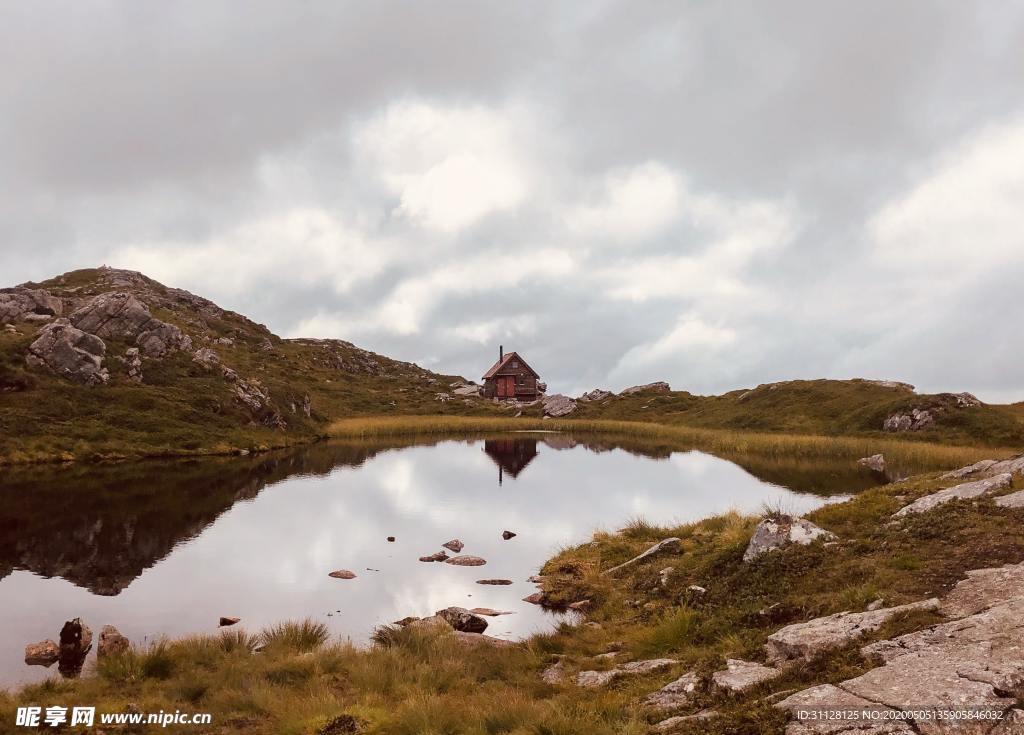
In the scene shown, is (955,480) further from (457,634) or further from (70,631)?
(70,631)

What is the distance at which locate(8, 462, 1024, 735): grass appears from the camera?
990cm

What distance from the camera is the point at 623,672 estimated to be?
12.3 m

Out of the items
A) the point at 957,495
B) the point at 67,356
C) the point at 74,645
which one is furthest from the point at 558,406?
the point at 74,645

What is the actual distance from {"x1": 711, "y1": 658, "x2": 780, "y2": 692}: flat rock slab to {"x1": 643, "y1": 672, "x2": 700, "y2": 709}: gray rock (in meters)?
0.45

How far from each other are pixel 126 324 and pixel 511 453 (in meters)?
55.8

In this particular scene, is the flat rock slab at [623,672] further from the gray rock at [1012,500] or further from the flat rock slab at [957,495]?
the gray rock at [1012,500]

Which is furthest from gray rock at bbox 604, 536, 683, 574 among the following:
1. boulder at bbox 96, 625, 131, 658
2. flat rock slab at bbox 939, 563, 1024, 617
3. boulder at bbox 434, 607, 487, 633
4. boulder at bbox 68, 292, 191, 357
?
boulder at bbox 68, 292, 191, 357

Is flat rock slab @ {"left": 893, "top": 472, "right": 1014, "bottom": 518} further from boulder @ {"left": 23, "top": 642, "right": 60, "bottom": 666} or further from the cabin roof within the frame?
the cabin roof

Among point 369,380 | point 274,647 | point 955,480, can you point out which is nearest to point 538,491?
point 955,480

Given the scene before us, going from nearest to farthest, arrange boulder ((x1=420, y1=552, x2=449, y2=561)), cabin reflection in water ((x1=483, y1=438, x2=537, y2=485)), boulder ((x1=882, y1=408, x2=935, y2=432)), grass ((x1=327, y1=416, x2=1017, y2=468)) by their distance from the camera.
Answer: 1. boulder ((x1=420, y1=552, x2=449, y2=561))
2. grass ((x1=327, y1=416, x2=1017, y2=468))
3. cabin reflection in water ((x1=483, y1=438, x2=537, y2=485))
4. boulder ((x1=882, y1=408, x2=935, y2=432))

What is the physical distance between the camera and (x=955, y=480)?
905 inches

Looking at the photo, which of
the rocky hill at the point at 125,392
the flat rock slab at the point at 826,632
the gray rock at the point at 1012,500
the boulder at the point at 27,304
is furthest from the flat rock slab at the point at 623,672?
the boulder at the point at 27,304

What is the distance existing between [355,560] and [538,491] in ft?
64.8

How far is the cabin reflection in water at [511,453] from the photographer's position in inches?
2177
